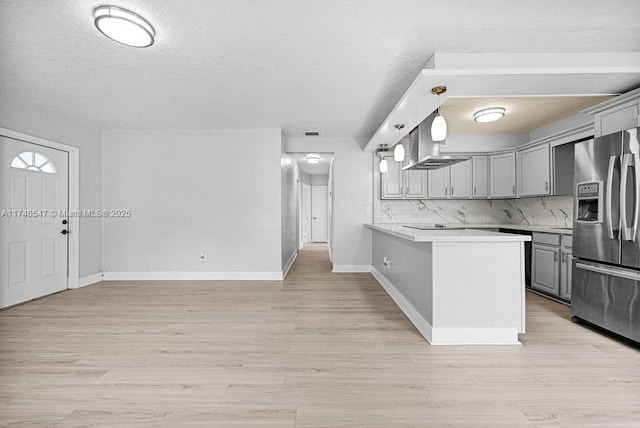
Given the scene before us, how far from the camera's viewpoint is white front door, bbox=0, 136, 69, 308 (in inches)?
136

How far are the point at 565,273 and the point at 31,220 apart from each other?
21.4 feet

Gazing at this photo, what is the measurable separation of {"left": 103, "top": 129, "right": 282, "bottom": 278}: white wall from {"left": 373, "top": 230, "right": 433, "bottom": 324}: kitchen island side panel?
1.84 m

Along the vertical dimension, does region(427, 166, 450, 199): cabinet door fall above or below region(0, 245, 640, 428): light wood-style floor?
above

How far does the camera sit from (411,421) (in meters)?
1.53

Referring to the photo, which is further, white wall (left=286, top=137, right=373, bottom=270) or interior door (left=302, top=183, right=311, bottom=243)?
interior door (left=302, top=183, right=311, bottom=243)

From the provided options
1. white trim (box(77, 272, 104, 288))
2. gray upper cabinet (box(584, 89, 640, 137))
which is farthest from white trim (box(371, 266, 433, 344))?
white trim (box(77, 272, 104, 288))

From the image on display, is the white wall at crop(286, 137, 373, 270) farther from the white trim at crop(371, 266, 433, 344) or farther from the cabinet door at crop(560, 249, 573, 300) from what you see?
the cabinet door at crop(560, 249, 573, 300)

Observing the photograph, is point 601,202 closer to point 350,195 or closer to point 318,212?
point 350,195

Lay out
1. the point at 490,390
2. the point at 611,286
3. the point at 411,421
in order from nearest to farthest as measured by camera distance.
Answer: the point at 411,421
the point at 490,390
the point at 611,286

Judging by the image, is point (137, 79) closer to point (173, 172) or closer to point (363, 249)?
point (173, 172)

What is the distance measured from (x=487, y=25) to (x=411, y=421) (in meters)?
2.59

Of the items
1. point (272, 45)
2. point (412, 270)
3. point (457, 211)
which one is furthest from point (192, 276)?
point (457, 211)

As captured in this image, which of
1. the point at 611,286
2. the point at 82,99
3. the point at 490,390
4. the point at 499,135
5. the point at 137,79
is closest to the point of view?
the point at 490,390

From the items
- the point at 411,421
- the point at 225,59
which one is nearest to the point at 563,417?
the point at 411,421
